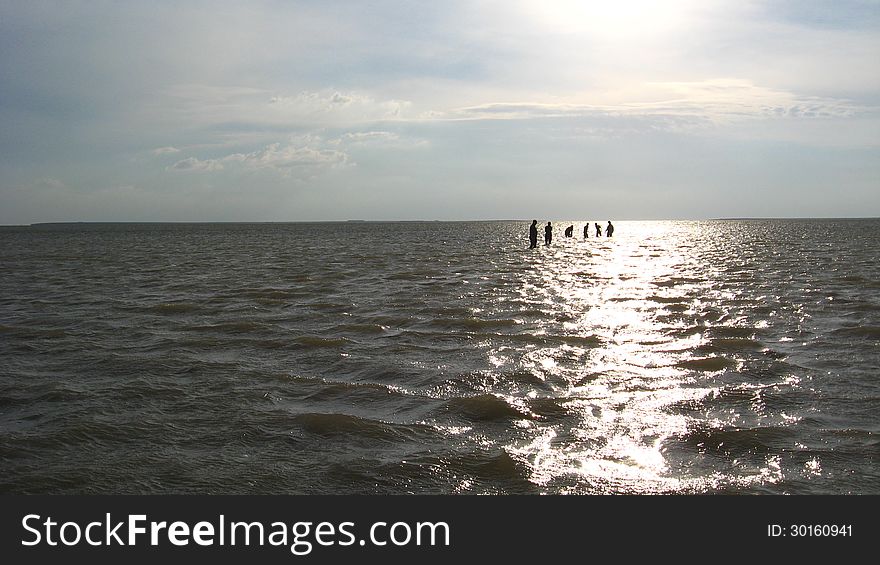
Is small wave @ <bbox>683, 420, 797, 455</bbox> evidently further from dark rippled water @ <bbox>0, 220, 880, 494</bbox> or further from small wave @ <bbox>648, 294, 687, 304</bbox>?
small wave @ <bbox>648, 294, 687, 304</bbox>

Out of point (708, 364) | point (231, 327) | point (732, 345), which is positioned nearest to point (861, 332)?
point (732, 345)

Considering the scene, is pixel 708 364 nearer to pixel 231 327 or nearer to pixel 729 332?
pixel 729 332

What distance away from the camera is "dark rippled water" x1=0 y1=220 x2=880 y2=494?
5941mm

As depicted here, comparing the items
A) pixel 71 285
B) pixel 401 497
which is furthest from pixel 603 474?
pixel 71 285

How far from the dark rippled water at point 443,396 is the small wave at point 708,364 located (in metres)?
0.03

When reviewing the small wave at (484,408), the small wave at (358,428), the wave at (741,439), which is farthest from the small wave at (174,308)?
the wave at (741,439)

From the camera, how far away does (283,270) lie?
29.9 meters

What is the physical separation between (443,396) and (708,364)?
4443 millimetres

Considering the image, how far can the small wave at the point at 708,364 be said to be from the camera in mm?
9898

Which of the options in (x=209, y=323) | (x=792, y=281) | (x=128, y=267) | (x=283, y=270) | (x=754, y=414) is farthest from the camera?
(x=128, y=267)

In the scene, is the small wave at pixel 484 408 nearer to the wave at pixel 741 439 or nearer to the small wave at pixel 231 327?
the wave at pixel 741 439

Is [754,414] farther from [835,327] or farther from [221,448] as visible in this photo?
[835,327]

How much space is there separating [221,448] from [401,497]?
7.33 ft

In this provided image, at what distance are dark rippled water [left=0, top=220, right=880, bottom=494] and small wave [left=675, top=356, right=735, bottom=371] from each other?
29mm
